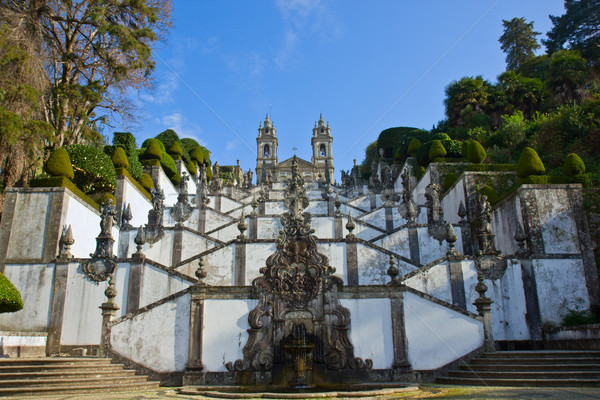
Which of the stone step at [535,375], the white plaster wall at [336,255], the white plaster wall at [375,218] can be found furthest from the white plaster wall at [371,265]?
the white plaster wall at [375,218]

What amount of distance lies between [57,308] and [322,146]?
73.1 metres

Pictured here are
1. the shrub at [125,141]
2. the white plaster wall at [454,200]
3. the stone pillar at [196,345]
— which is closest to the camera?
the stone pillar at [196,345]

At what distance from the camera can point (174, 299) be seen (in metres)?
11.7

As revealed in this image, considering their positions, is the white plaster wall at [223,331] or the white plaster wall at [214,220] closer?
the white plaster wall at [223,331]

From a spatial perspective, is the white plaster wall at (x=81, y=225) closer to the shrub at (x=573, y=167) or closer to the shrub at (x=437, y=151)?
the shrub at (x=573, y=167)

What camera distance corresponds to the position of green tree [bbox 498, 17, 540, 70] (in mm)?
52094

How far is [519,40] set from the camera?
52.2 m

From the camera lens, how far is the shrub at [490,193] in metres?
19.8

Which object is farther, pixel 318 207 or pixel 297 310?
pixel 318 207

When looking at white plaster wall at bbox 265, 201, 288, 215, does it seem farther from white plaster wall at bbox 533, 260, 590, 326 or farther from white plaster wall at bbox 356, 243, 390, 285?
white plaster wall at bbox 533, 260, 590, 326

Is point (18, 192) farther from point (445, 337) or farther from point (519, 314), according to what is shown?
point (519, 314)

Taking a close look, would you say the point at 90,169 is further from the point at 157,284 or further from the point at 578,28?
the point at 578,28

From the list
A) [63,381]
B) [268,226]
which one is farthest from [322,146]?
[63,381]

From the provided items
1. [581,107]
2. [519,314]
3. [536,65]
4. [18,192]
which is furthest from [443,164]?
[536,65]
